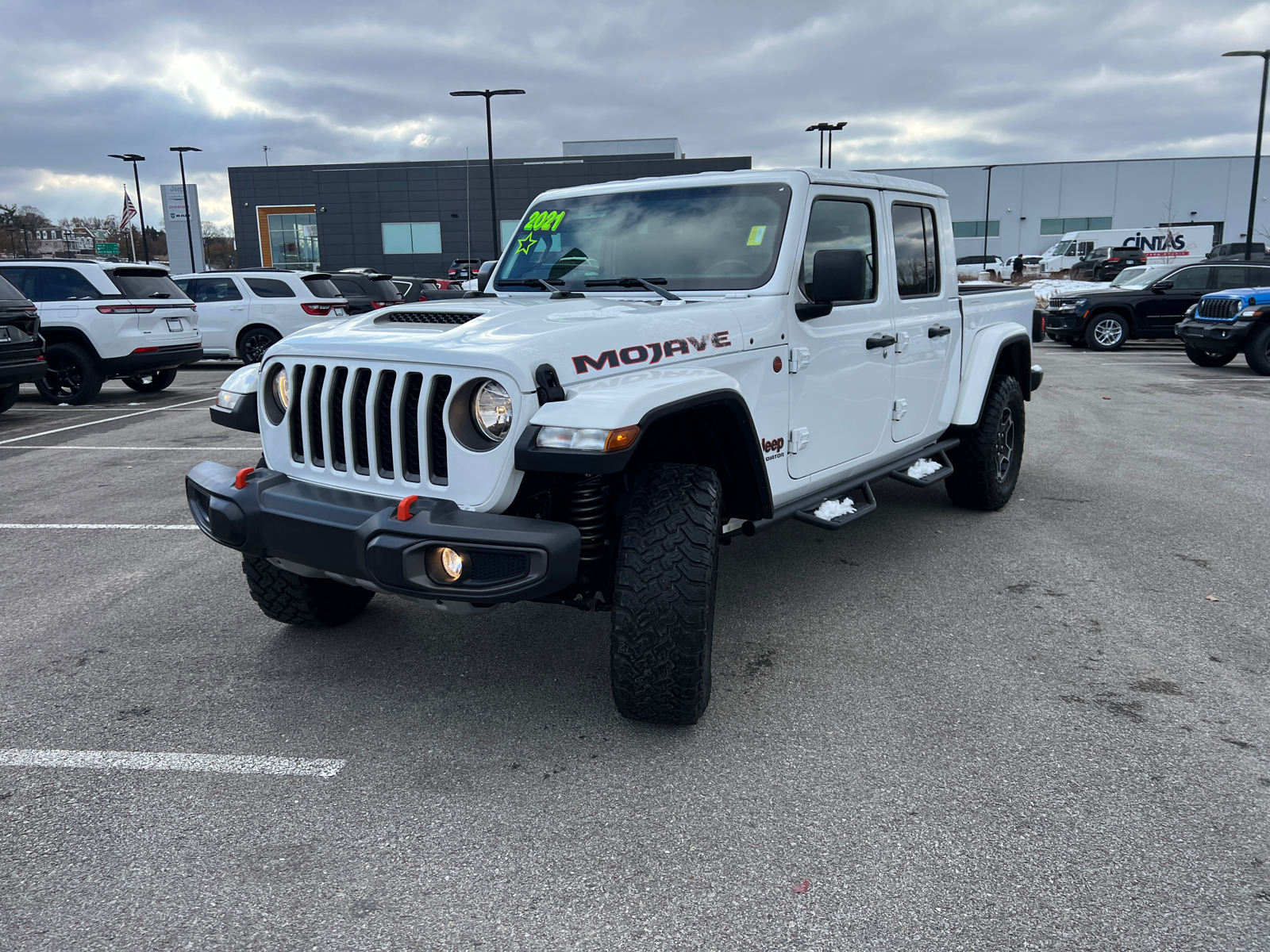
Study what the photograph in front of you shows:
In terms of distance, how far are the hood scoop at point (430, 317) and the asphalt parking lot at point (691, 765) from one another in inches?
54.9

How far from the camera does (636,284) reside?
399 centimetres

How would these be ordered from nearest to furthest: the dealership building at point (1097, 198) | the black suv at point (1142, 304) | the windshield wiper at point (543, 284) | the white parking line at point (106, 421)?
1. the windshield wiper at point (543, 284)
2. the white parking line at point (106, 421)
3. the black suv at point (1142, 304)
4. the dealership building at point (1097, 198)

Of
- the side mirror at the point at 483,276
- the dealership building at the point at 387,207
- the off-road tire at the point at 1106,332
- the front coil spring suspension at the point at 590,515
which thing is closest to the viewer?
the front coil spring suspension at the point at 590,515

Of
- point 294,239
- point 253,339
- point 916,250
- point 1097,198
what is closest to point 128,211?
point 294,239

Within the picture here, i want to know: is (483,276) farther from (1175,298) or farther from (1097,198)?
(1097,198)

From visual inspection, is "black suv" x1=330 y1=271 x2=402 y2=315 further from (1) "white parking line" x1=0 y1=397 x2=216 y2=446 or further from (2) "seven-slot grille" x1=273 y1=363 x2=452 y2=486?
(2) "seven-slot grille" x1=273 y1=363 x2=452 y2=486

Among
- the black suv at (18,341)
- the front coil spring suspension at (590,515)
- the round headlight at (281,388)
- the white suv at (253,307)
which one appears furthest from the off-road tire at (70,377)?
the front coil spring suspension at (590,515)

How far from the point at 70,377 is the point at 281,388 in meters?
10.4

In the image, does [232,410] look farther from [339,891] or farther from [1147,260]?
[1147,260]

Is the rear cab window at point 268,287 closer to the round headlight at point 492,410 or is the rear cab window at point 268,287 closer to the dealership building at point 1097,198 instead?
the round headlight at point 492,410

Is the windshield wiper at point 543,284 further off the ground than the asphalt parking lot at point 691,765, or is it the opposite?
the windshield wiper at point 543,284

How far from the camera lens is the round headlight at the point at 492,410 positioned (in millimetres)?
2896

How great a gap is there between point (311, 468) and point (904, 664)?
A: 241 centimetres

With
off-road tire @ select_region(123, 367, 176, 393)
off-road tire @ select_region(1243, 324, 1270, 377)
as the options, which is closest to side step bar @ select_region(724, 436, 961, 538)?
off-road tire @ select_region(123, 367, 176, 393)
